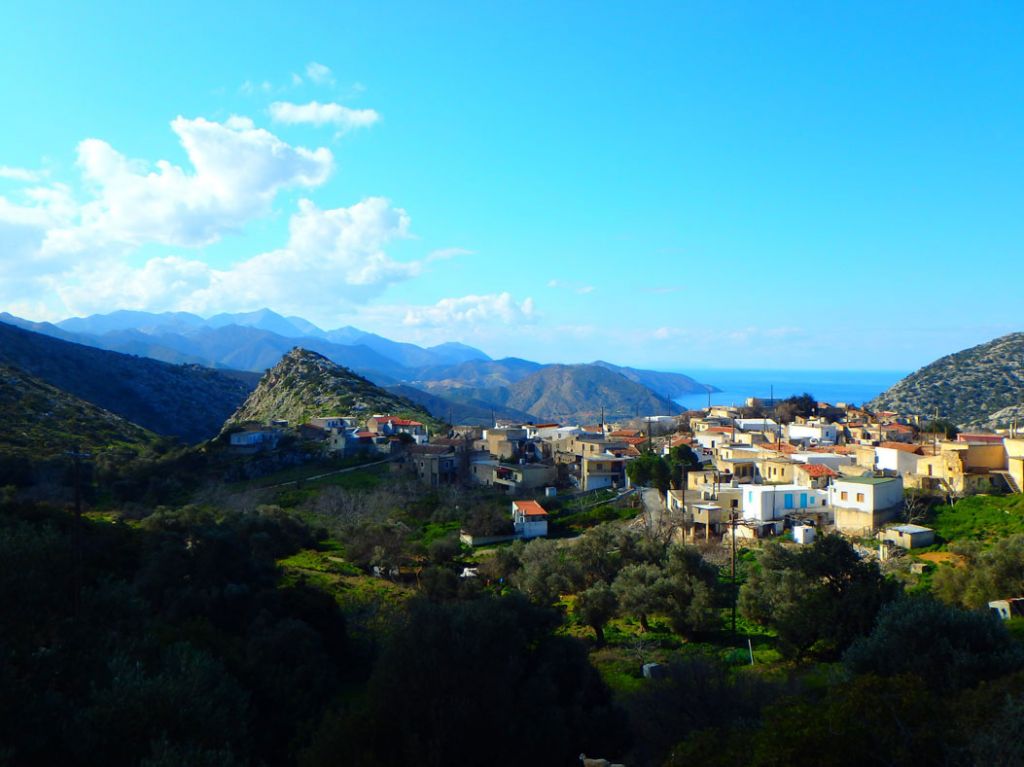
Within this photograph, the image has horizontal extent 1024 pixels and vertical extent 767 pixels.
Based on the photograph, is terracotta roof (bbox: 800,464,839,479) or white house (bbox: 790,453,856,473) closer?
terracotta roof (bbox: 800,464,839,479)

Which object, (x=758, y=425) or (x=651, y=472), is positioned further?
(x=758, y=425)

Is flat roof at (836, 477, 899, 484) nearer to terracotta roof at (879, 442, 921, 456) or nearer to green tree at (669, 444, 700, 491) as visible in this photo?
terracotta roof at (879, 442, 921, 456)

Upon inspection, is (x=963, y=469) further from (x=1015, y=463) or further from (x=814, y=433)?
(x=814, y=433)

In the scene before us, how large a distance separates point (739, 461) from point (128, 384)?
9784 centimetres

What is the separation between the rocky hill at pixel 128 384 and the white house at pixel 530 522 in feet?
241

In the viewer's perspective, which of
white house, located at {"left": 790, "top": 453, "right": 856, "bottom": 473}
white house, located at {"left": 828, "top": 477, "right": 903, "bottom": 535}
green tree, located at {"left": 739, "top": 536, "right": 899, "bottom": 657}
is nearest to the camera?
green tree, located at {"left": 739, "top": 536, "right": 899, "bottom": 657}

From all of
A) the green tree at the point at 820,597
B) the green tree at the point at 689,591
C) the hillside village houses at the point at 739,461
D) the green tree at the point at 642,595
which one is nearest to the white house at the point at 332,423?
the hillside village houses at the point at 739,461

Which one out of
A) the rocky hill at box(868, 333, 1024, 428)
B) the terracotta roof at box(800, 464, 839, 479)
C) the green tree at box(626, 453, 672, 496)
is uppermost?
the rocky hill at box(868, 333, 1024, 428)

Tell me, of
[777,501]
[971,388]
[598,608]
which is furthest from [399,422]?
[971,388]

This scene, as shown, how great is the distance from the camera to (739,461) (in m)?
45.0

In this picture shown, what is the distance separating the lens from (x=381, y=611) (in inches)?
958

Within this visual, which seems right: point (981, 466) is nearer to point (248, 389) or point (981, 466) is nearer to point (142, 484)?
point (142, 484)

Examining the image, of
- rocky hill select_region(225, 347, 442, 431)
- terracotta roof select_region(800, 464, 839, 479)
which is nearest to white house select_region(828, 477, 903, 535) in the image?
terracotta roof select_region(800, 464, 839, 479)

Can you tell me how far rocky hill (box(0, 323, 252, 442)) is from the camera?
100 metres
